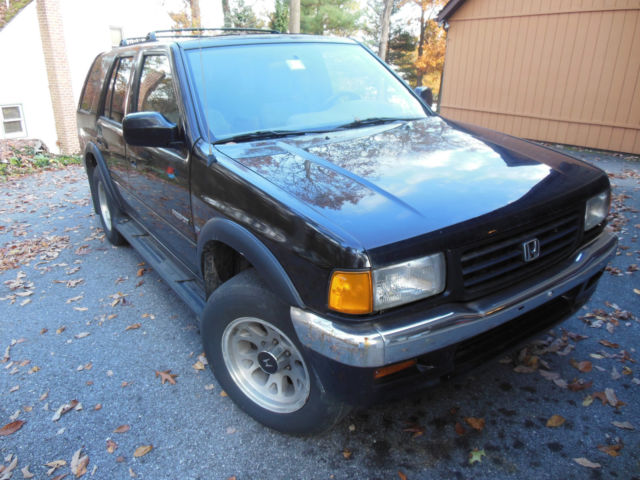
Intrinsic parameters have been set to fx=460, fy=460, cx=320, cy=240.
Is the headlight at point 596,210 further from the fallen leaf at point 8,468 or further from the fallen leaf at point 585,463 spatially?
the fallen leaf at point 8,468

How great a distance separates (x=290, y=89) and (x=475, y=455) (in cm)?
238

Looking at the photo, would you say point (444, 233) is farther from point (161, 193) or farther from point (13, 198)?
point (13, 198)

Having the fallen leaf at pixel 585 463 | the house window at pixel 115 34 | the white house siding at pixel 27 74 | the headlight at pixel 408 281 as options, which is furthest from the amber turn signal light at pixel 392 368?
the house window at pixel 115 34

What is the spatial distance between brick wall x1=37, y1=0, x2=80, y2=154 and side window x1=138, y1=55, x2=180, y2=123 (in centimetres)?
1196

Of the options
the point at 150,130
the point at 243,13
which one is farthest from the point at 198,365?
the point at 243,13

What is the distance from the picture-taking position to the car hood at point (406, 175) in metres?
1.87

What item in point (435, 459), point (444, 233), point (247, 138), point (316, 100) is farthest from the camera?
point (316, 100)

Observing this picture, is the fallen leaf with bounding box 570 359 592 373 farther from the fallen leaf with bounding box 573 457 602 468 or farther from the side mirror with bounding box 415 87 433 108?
the side mirror with bounding box 415 87 433 108

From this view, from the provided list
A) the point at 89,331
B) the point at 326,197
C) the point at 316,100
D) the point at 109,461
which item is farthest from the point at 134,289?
the point at 326,197

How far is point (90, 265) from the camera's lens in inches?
187

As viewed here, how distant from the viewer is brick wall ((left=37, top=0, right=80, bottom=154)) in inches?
496

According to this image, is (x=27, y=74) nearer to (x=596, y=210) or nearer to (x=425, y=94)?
(x=425, y=94)

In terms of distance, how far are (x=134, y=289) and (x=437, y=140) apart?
2.99m

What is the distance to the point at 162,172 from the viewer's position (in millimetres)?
3051
